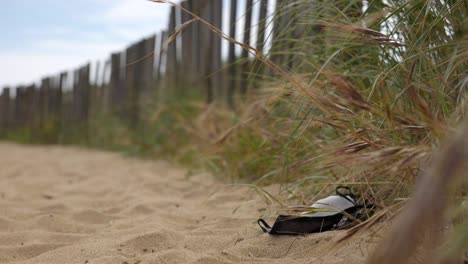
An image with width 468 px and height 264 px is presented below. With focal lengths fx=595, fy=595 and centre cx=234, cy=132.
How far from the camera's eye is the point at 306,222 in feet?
5.62

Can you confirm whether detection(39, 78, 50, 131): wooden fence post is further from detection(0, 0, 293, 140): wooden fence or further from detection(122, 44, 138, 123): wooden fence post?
detection(122, 44, 138, 123): wooden fence post

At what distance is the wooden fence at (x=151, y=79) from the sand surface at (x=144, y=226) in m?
0.63

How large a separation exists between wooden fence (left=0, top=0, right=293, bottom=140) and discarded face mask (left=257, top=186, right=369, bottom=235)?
66 cm

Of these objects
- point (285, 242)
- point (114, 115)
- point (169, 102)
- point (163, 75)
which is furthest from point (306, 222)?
point (114, 115)

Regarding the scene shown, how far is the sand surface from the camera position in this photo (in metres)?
1.63

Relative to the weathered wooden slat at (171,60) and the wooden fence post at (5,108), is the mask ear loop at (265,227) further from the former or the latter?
the wooden fence post at (5,108)

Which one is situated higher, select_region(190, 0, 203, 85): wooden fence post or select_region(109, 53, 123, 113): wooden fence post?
select_region(190, 0, 203, 85): wooden fence post

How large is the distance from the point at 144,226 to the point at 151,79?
16.1ft

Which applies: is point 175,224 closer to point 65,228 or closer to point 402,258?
point 65,228

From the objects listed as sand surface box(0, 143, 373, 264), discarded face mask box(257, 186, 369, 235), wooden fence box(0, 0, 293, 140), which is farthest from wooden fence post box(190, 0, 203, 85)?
discarded face mask box(257, 186, 369, 235)

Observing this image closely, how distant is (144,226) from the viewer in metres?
2.12

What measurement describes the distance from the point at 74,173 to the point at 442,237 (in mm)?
3324

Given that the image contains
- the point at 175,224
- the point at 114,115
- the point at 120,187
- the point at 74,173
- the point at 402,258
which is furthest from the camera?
the point at 114,115

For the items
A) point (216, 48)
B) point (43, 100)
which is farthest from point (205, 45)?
point (43, 100)
